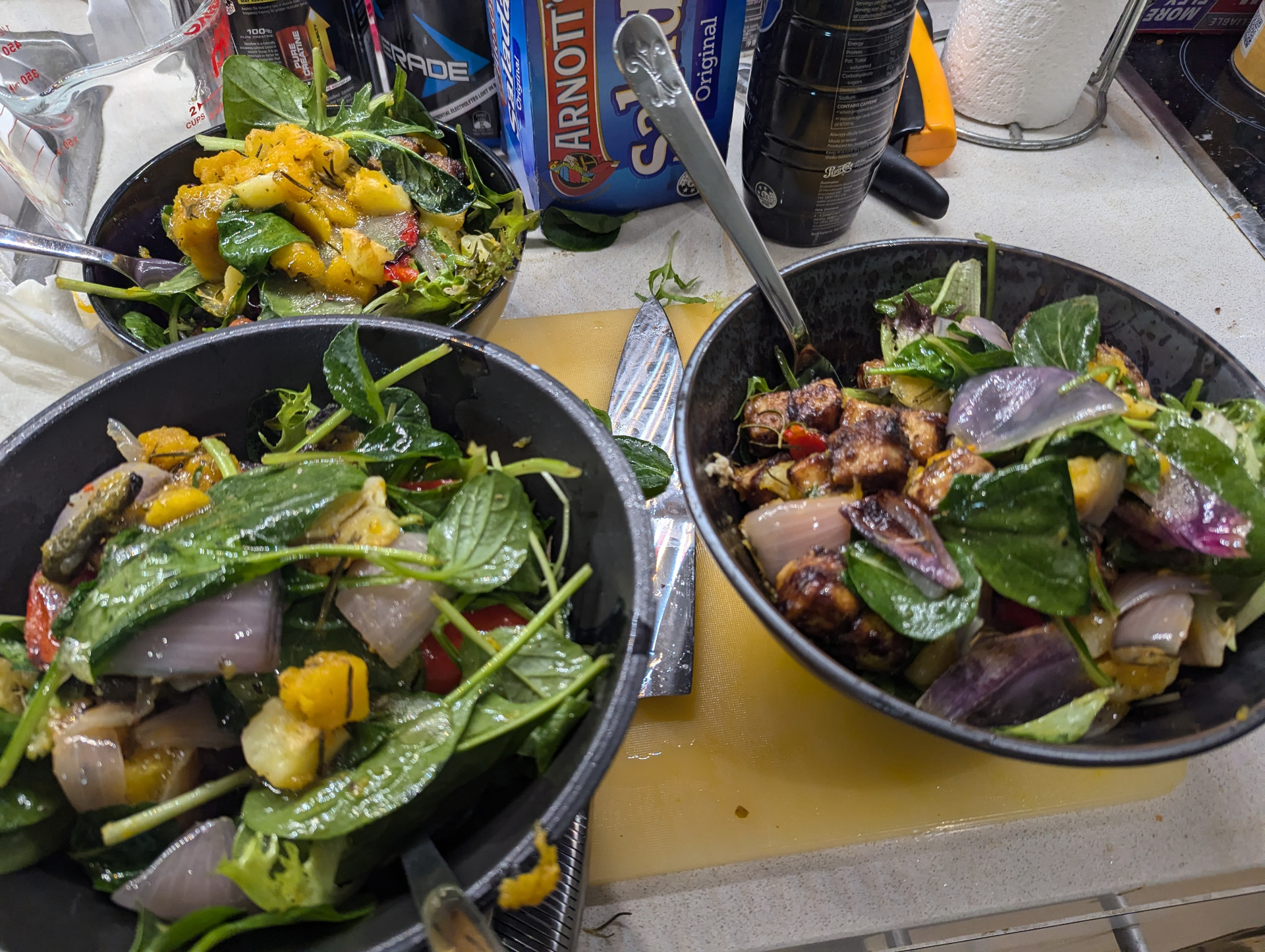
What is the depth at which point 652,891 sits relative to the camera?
748mm

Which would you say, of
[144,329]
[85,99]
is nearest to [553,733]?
[144,329]

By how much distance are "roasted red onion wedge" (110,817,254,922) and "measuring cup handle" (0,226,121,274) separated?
2.43 ft

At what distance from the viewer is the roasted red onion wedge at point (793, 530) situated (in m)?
0.71

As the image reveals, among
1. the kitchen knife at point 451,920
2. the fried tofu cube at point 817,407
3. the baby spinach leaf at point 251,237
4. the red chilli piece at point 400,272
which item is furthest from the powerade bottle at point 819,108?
the kitchen knife at point 451,920

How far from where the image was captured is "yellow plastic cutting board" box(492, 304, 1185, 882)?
2.52 ft

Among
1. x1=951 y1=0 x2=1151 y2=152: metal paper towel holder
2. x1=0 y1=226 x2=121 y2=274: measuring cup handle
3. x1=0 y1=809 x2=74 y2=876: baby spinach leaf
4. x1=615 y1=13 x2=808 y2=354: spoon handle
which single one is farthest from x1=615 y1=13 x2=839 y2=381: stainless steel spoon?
x1=951 y1=0 x2=1151 y2=152: metal paper towel holder

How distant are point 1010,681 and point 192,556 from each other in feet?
2.14

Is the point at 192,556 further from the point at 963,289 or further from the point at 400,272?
the point at 963,289

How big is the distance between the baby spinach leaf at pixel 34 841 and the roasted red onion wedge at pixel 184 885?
0.07 m

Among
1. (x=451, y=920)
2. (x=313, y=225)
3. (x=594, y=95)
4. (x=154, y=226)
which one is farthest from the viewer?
(x=594, y=95)

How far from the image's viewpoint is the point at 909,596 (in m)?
0.64

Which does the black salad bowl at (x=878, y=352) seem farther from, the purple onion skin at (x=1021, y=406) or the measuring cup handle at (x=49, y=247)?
the measuring cup handle at (x=49, y=247)

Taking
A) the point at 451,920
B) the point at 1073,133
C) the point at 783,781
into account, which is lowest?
the point at 783,781

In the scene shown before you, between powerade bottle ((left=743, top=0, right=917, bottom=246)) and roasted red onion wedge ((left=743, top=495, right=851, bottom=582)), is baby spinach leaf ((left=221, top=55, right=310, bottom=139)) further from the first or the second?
roasted red onion wedge ((left=743, top=495, right=851, bottom=582))
